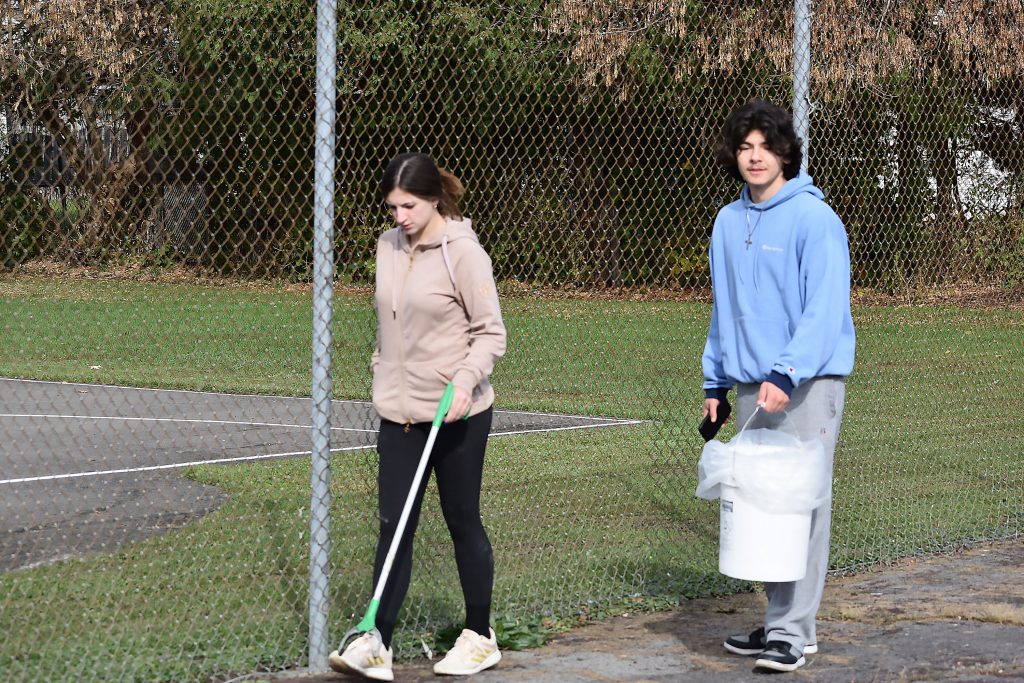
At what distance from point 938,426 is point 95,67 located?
8.98 m

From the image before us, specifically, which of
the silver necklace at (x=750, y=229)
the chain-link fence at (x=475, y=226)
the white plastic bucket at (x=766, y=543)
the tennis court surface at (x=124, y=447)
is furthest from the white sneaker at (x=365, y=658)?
the tennis court surface at (x=124, y=447)

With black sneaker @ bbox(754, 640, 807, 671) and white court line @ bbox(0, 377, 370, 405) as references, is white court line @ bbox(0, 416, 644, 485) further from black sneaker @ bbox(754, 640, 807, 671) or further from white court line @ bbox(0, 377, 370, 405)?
black sneaker @ bbox(754, 640, 807, 671)

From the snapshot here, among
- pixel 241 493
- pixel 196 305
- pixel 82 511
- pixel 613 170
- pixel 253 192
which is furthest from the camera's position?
pixel 241 493

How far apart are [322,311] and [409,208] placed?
21.5 inches

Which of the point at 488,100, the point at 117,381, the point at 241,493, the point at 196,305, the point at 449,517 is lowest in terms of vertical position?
the point at 117,381

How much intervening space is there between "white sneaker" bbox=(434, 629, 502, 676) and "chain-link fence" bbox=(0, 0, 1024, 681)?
32 centimetres

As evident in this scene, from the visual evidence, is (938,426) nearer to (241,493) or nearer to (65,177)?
(241,493)

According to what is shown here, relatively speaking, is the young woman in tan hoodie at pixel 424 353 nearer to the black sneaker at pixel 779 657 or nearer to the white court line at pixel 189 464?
the black sneaker at pixel 779 657

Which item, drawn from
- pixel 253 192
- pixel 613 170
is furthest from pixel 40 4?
pixel 613 170

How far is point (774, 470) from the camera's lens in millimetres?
4879

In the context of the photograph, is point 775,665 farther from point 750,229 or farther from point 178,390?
point 178,390

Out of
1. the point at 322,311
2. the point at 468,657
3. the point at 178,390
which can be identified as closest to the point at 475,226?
the point at 322,311

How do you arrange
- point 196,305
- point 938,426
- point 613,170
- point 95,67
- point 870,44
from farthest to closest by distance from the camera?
1. point 938,426
2. point 870,44
3. point 613,170
4. point 196,305
5. point 95,67

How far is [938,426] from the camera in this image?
12.0 metres
